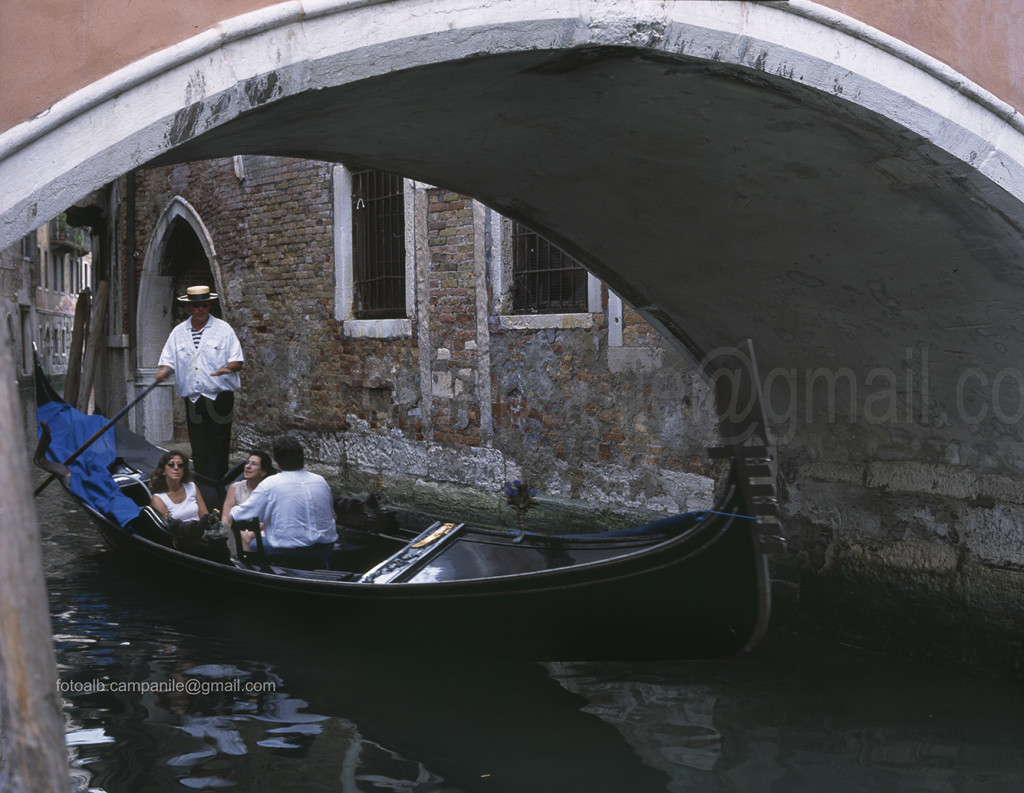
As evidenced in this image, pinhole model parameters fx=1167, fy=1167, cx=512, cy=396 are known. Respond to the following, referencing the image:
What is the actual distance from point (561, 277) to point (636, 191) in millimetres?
2058

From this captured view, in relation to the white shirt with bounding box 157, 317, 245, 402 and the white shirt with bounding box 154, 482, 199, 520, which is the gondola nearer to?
the white shirt with bounding box 154, 482, 199, 520

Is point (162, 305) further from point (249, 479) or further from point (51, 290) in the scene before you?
point (51, 290)

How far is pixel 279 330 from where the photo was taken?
704cm

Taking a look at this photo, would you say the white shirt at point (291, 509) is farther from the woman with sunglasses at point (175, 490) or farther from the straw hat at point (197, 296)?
the straw hat at point (197, 296)

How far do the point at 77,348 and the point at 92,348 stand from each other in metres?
0.11

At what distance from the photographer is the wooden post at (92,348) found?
7820mm

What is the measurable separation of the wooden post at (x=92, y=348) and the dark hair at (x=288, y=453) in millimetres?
4409

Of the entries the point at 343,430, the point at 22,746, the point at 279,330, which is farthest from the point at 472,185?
the point at 279,330

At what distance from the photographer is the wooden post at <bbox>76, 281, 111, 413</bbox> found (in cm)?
782

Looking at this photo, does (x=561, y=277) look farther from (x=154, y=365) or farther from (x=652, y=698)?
(x=154, y=365)

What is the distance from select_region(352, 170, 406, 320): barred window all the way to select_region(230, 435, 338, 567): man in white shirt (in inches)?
94.1

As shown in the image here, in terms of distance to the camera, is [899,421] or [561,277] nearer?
[899,421]

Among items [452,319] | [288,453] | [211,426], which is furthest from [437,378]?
[288,453]

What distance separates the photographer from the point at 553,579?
3.00 metres
